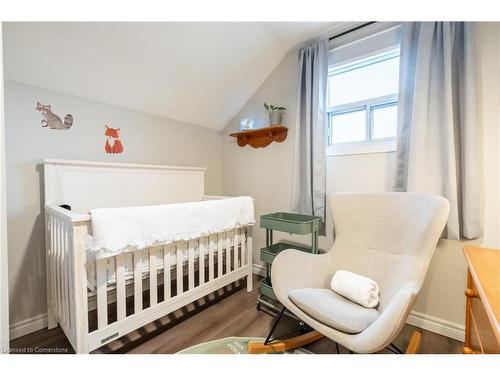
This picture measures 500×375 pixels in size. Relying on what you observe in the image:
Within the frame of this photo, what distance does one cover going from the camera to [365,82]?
1.88 meters

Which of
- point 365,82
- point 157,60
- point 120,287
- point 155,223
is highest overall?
point 157,60

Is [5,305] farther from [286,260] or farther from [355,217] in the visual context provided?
[355,217]

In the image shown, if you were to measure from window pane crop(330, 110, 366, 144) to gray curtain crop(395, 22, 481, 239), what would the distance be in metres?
0.37

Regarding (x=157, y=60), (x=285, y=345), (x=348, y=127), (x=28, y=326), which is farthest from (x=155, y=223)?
(x=348, y=127)

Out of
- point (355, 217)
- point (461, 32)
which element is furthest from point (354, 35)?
point (355, 217)

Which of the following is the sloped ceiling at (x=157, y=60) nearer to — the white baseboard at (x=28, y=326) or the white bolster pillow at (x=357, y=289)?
the white baseboard at (x=28, y=326)

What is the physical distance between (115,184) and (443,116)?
94.4 inches

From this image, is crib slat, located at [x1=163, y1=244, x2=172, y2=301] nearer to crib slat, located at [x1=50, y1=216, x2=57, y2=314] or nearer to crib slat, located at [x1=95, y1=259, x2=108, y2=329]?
crib slat, located at [x1=95, y1=259, x2=108, y2=329]

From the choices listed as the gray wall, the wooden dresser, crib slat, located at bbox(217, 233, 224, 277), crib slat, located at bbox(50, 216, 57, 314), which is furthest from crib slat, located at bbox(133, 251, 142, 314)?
the wooden dresser

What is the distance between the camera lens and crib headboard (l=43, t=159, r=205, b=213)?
5.04 ft

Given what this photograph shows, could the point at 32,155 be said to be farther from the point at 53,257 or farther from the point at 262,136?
the point at 262,136

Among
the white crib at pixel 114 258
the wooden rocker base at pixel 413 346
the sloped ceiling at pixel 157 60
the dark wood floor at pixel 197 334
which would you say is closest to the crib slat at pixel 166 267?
the white crib at pixel 114 258
